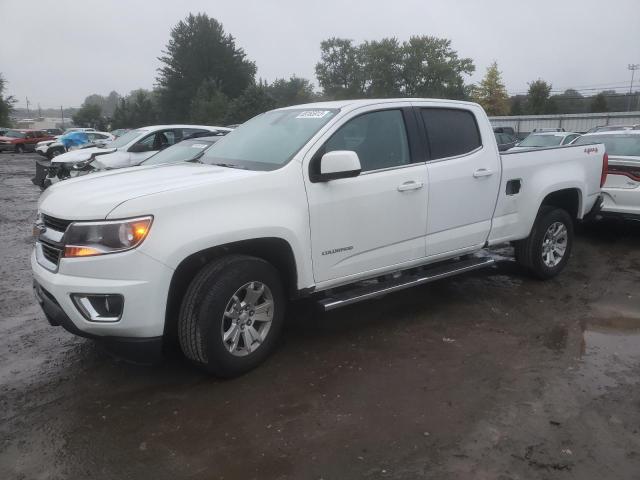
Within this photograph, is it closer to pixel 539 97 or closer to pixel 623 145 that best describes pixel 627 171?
pixel 623 145

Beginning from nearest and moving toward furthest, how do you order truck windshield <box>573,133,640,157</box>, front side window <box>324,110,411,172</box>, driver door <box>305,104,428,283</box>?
driver door <box>305,104,428,283</box> < front side window <box>324,110,411,172</box> < truck windshield <box>573,133,640,157</box>

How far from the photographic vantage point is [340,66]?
91.6 meters

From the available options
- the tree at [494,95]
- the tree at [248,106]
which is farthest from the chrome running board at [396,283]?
the tree at [494,95]

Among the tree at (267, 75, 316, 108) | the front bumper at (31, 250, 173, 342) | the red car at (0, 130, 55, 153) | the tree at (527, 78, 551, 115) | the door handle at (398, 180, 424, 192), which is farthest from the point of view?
the tree at (267, 75, 316, 108)

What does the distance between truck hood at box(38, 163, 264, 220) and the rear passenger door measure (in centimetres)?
173

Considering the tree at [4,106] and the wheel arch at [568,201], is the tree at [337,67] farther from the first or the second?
the wheel arch at [568,201]

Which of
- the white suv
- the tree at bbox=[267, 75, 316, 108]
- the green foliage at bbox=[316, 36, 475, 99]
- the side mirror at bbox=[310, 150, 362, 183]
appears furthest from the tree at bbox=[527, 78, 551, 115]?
the side mirror at bbox=[310, 150, 362, 183]

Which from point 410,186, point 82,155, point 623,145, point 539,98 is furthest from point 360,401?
point 539,98

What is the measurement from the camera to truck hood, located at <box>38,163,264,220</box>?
3.24 metres

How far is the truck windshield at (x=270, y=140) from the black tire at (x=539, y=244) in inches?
107

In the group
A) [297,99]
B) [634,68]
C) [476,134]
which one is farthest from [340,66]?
[476,134]

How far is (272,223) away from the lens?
11.8ft

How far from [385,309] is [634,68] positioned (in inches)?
3284

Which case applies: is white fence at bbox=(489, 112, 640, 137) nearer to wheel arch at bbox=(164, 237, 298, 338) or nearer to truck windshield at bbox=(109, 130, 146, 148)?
truck windshield at bbox=(109, 130, 146, 148)
